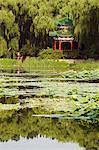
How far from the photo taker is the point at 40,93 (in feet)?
56.3

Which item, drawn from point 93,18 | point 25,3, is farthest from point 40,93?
point 25,3

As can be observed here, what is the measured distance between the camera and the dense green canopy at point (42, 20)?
1516 inches

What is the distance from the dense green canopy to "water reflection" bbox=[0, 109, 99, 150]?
27.0m

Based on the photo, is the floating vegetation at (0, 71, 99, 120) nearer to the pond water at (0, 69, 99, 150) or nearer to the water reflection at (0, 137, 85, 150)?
the pond water at (0, 69, 99, 150)

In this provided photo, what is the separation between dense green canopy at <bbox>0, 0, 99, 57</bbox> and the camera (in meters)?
38.5

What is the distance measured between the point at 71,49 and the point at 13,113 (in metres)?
32.4

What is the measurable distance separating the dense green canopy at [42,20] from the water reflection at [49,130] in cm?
2698

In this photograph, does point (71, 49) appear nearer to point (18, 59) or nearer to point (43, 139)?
point (18, 59)

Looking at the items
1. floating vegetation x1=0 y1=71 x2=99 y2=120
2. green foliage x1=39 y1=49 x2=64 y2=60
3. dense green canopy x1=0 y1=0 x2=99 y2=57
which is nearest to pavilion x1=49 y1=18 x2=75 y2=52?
dense green canopy x1=0 y1=0 x2=99 y2=57

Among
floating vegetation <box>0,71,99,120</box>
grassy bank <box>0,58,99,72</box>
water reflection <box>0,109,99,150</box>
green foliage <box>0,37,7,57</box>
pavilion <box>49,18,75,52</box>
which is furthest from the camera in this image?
pavilion <box>49,18,75,52</box>

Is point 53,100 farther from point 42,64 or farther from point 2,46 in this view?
point 2,46

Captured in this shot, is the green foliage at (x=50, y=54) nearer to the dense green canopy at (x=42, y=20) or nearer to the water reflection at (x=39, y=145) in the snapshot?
the dense green canopy at (x=42, y=20)

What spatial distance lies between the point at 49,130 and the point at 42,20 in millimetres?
32337

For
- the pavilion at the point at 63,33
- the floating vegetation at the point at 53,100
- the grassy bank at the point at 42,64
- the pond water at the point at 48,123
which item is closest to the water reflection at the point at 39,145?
the pond water at the point at 48,123
